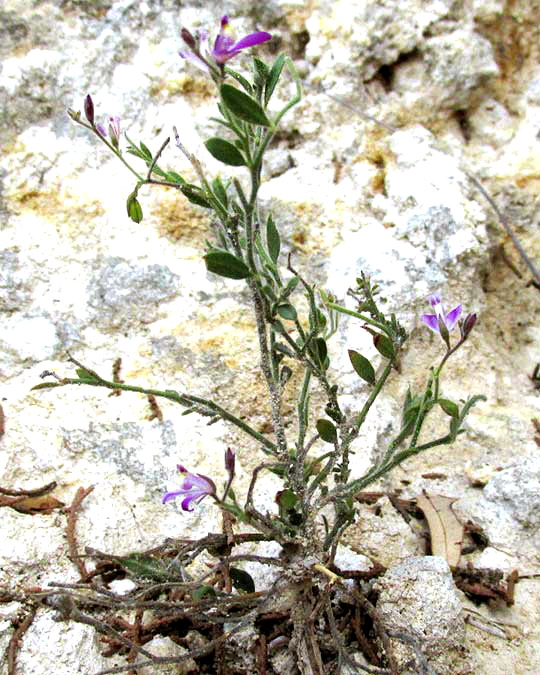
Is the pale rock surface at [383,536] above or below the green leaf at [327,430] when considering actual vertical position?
below

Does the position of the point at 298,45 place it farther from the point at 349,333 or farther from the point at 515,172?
the point at 349,333

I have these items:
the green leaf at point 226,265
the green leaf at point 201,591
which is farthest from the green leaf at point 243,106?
the green leaf at point 201,591

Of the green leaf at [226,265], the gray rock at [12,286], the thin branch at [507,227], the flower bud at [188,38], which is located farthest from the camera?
the thin branch at [507,227]

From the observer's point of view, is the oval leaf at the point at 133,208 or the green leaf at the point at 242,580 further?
the green leaf at the point at 242,580

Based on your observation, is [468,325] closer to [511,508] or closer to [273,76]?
[273,76]

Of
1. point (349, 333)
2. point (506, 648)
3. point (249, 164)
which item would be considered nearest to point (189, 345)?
point (349, 333)

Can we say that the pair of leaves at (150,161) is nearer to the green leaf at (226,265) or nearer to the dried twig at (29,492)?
the green leaf at (226,265)

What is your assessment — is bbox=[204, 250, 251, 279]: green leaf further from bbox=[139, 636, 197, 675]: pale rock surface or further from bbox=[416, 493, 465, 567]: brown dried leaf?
bbox=[416, 493, 465, 567]: brown dried leaf
